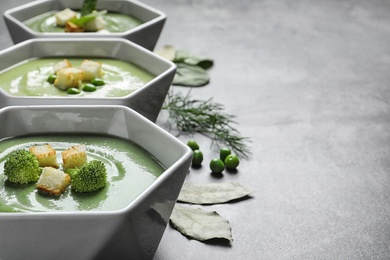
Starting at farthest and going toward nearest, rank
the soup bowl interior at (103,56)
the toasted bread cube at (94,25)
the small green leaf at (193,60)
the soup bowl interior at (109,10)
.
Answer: the small green leaf at (193,60), the toasted bread cube at (94,25), the soup bowl interior at (109,10), the soup bowl interior at (103,56)

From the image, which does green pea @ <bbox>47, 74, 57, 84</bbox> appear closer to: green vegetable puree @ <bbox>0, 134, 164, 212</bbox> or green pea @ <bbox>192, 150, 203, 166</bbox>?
green vegetable puree @ <bbox>0, 134, 164, 212</bbox>

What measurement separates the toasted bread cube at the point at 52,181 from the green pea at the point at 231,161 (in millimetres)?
1075

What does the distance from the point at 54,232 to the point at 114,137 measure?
2.58 feet

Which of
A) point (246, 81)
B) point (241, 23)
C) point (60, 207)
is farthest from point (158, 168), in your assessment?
point (241, 23)

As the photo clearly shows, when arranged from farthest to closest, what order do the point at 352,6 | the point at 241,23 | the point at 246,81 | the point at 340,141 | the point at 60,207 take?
the point at 352,6
the point at 241,23
the point at 246,81
the point at 340,141
the point at 60,207

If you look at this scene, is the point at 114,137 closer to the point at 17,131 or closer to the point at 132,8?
the point at 17,131

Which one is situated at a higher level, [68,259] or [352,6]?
[352,6]

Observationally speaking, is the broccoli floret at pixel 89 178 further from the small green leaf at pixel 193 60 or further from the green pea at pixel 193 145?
the small green leaf at pixel 193 60

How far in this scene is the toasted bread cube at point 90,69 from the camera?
12.0 feet

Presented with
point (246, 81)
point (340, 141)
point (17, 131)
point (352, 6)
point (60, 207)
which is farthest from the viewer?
point (352, 6)

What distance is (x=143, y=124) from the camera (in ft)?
10.2

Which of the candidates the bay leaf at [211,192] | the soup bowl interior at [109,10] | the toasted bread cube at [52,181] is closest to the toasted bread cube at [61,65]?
the soup bowl interior at [109,10]

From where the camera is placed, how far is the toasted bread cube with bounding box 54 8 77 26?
4.38m

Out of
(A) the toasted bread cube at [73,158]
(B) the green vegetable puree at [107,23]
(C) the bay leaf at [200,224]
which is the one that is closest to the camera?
(A) the toasted bread cube at [73,158]
